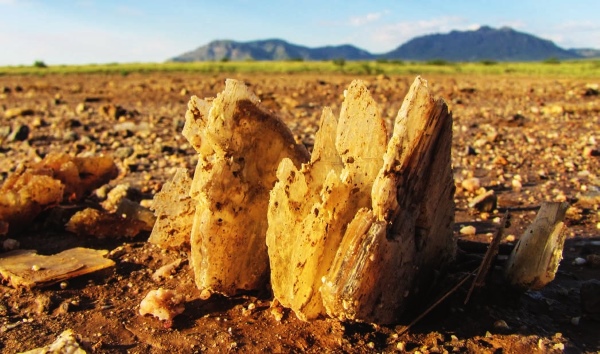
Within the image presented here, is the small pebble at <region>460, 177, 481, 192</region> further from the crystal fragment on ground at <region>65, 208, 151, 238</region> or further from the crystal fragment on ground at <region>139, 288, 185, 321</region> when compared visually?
the crystal fragment on ground at <region>139, 288, 185, 321</region>

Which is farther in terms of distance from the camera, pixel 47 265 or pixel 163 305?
pixel 47 265

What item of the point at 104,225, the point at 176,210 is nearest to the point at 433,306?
the point at 176,210

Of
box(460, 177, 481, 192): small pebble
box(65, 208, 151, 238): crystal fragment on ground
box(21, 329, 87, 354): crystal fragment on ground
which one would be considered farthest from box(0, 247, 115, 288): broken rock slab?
box(460, 177, 481, 192): small pebble

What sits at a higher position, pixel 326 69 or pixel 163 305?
pixel 326 69

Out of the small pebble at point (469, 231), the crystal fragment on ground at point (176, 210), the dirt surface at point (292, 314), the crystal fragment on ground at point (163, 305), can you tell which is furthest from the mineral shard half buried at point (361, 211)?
the small pebble at point (469, 231)

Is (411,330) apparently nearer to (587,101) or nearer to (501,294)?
(501,294)

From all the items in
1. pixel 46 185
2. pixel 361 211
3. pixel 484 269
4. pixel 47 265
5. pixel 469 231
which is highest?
pixel 361 211

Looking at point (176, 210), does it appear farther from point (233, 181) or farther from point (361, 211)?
point (361, 211)
